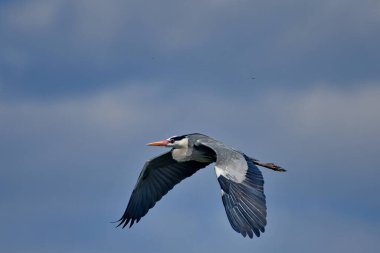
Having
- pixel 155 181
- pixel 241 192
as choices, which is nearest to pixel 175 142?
pixel 155 181

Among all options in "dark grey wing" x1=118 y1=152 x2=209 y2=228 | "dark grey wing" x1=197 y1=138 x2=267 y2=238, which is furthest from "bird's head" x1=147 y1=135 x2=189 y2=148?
"dark grey wing" x1=197 y1=138 x2=267 y2=238

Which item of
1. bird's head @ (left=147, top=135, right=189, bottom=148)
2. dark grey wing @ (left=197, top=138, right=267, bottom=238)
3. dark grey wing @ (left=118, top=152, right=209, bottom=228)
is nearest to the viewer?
dark grey wing @ (left=197, top=138, right=267, bottom=238)

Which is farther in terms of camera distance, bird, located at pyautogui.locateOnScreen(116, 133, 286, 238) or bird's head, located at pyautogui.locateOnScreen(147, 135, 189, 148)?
bird's head, located at pyautogui.locateOnScreen(147, 135, 189, 148)

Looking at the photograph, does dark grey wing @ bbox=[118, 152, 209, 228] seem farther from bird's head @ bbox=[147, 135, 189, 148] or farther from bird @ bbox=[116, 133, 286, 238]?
bird's head @ bbox=[147, 135, 189, 148]

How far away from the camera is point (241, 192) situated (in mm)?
17219

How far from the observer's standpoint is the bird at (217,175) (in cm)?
1672

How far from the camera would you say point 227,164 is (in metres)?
18.3

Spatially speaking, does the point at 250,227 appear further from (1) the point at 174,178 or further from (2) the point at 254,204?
(1) the point at 174,178

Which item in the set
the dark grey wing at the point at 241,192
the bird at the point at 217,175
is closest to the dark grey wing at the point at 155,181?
the bird at the point at 217,175

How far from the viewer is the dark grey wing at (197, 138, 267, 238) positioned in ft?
54.0

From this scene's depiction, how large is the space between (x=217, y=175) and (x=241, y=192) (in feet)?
2.92

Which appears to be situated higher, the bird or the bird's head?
the bird's head

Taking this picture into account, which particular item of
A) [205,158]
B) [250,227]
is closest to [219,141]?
[205,158]

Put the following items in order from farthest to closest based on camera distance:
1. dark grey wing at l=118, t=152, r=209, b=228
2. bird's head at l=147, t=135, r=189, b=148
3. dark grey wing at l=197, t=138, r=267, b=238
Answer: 1. dark grey wing at l=118, t=152, r=209, b=228
2. bird's head at l=147, t=135, r=189, b=148
3. dark grey wing at l=197, t=138, r=267, b=238
